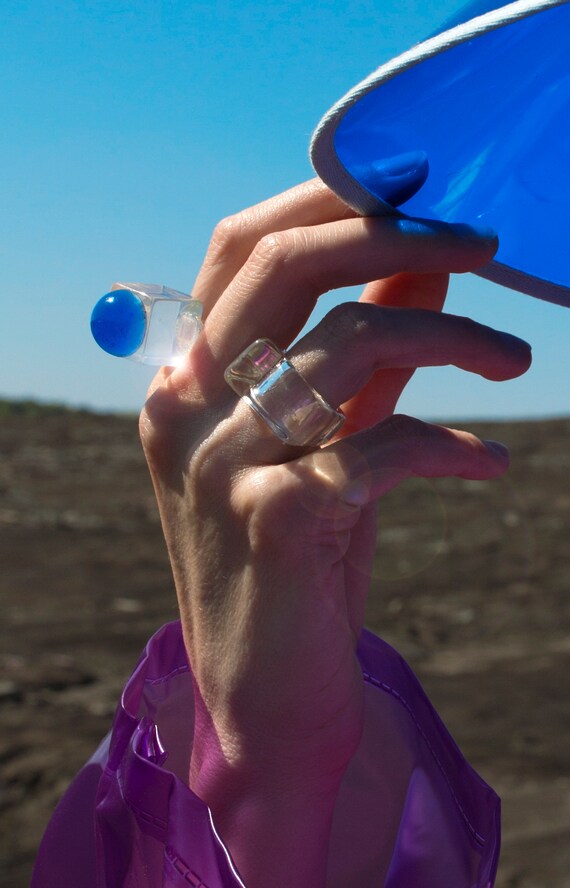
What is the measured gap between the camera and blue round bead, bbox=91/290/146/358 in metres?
0.96

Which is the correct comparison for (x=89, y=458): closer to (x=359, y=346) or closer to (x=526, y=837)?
(x=526, y=837)

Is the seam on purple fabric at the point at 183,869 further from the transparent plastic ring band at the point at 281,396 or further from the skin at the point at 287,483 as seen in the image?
the transparent plastic ring band at the point at 281,396

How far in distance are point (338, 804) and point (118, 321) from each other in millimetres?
621

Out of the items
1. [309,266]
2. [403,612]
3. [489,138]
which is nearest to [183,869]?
[309,266]

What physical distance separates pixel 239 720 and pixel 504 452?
1.29ft

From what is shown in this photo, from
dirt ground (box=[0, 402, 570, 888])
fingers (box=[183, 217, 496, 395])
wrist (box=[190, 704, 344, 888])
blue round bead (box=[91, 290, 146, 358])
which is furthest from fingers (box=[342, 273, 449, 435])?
dirt ground (box=[0, 402, 570, 888])

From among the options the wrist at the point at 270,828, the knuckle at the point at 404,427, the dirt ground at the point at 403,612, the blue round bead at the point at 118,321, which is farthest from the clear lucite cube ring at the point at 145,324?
the dirt ground at the point at 403,612

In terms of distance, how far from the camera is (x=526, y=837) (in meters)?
2.96

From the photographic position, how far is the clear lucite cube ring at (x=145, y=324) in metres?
0.96

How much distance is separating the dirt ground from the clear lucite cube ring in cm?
217

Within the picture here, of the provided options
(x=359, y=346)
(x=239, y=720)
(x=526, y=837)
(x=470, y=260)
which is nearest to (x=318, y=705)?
(x=239, y=720)

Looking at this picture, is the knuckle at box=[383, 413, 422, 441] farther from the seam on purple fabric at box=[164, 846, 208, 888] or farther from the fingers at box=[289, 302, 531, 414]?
the seam on purple fabric at box=[164, 846, 208, 888]

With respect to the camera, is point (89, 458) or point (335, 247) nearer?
point (335, 247)

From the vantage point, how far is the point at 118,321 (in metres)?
0.97
